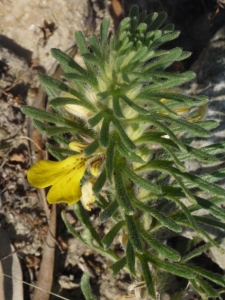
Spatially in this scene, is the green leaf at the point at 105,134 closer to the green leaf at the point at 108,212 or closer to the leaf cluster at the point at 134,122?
the leaf cluster at the point at 134,122

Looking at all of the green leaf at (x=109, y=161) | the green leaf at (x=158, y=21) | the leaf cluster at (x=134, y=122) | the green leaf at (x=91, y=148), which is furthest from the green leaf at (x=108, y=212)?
the green leaf at (x=158, y=21)

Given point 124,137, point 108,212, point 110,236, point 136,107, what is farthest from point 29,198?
point 136,107

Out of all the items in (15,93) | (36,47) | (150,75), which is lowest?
(150,75)

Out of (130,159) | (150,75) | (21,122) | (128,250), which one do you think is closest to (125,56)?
(150,75)

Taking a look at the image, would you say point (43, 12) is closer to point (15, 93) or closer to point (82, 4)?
point (82, 4)

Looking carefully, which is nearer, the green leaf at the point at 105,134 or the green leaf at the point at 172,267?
the green leaf at the point at 105,134

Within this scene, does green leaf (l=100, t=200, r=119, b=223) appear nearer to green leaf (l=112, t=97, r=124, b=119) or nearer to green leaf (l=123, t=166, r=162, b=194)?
green leaf (l=123, t=166, r=162, b=194)

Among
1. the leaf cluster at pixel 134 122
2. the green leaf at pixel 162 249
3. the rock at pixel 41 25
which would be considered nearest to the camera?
the leaf cluster at pixel 134 122
